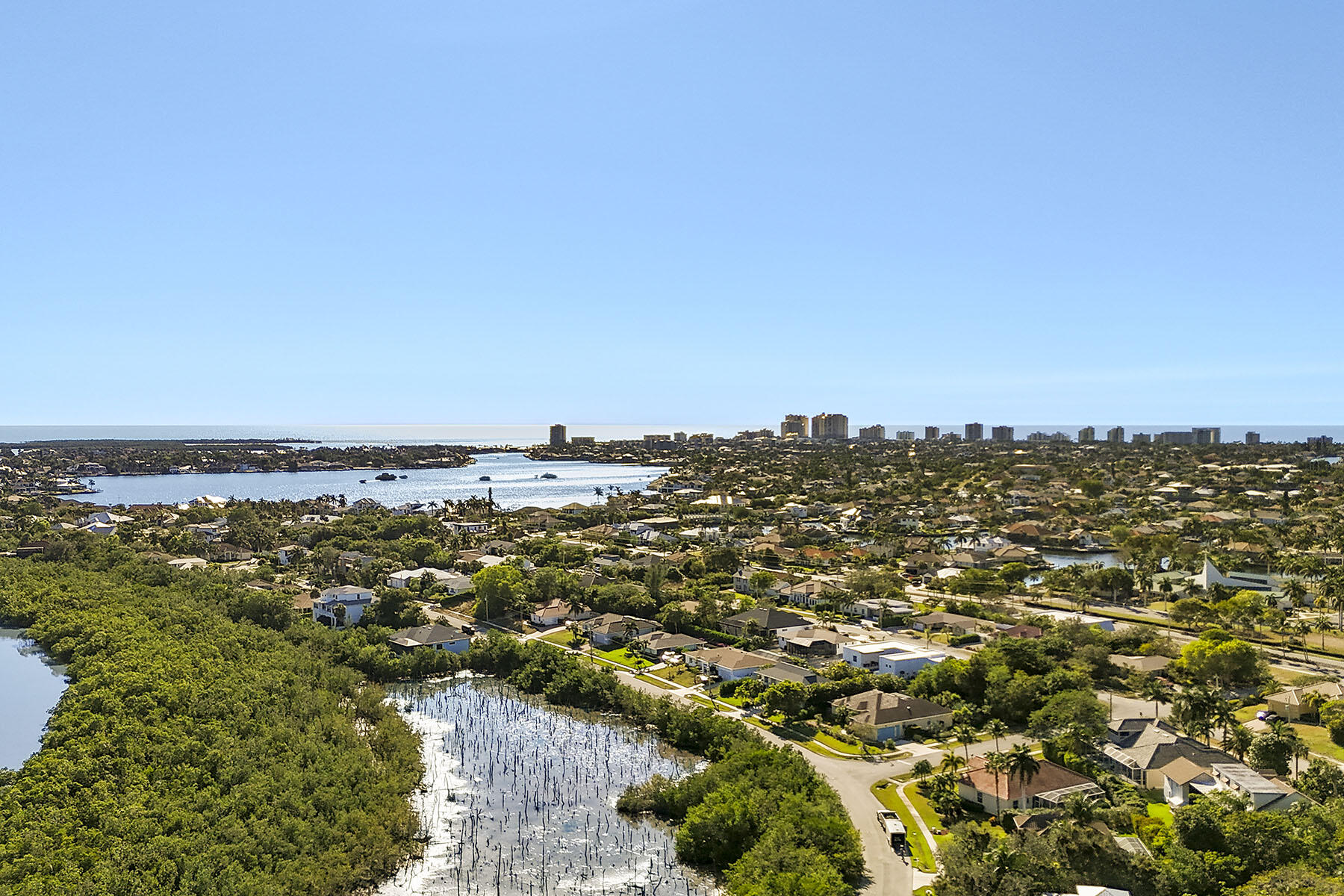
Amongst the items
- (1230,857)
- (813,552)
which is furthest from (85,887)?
(813,552)

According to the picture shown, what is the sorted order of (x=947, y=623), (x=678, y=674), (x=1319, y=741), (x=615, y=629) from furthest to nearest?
(x=947, y=623) < (x=615, y=629) < (x=678, y=674) < (x=1319, y=741)

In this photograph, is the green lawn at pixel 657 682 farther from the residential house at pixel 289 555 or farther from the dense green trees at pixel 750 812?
the residential house at pixel 289 555

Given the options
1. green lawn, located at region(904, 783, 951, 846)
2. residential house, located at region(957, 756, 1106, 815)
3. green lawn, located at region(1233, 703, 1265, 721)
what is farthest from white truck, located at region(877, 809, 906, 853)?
green lawn, located at region(1233, 703, 1265, 721)

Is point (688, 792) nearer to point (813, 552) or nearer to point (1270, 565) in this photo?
point (813, 552)

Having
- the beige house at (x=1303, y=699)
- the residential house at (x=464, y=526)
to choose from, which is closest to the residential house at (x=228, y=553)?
the residential house at (x=464, y=526)

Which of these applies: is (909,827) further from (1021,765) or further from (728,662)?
(728,662)

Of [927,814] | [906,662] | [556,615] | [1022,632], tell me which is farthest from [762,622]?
[927,814]
